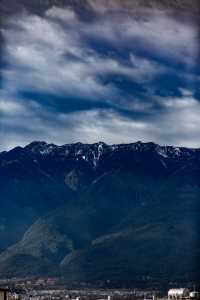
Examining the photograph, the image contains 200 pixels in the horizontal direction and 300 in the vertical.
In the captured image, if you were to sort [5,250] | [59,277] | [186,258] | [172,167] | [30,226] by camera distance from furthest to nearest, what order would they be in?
[172,167] → [30,226] → [5,250] → [59,277] → [186,258]

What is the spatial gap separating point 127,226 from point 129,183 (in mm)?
11483

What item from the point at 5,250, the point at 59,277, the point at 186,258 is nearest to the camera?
the point at 186,258

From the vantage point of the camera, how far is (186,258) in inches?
1567

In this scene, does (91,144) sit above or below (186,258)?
above

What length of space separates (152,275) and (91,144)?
30655 mm

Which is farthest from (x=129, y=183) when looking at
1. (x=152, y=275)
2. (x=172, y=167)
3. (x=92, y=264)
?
(x=152, y=275)

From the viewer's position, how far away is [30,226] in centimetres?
5534

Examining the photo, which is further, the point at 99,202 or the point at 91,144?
the point at 91,144

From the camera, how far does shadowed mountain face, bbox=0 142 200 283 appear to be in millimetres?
43094

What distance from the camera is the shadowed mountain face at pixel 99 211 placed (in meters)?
43.1

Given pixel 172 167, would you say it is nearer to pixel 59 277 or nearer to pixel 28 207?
pixel 28 207

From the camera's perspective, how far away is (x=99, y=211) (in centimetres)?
5722

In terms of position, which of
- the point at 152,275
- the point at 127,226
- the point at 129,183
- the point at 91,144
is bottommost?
the point at 152,275

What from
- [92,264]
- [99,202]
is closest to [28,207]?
[99,202]
